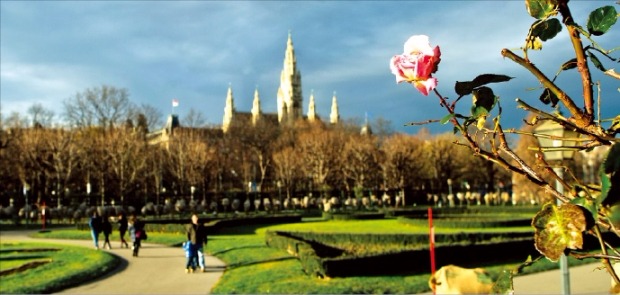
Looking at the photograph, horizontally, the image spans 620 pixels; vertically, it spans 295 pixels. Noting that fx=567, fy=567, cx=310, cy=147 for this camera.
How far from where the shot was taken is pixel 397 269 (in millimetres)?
13656

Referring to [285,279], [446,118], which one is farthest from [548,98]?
[285,279]

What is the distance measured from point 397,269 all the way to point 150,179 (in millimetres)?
41068

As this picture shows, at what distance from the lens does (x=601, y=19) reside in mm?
1191

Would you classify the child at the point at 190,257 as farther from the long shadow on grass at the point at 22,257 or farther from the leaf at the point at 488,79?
the leaf at the point at 488,79

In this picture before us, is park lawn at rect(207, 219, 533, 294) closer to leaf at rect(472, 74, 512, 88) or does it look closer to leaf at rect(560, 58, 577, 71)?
leaf at rect(560, 58, 577, 71)

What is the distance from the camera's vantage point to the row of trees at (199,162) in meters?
44.1

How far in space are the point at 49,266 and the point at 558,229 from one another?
1643 cm

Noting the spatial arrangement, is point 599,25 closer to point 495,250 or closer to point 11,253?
point 495,250

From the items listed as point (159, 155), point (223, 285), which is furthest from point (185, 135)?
point (223, 285)

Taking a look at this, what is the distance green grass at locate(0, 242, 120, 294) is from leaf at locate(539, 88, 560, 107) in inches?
473

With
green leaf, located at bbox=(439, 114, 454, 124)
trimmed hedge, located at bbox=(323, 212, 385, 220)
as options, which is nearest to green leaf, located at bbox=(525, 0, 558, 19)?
green leaf, located at bbox=(439, 114, 454, 124)

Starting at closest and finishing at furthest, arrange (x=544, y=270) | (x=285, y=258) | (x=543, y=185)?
(x=543, y=185)
(x=544, y=270)
(x=285, y=258)

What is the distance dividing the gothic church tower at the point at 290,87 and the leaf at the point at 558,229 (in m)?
117

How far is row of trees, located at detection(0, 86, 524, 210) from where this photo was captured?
44062mm
